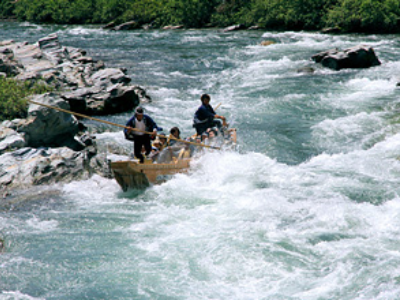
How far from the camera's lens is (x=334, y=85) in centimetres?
2062

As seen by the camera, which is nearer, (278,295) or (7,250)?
→ (278,295)

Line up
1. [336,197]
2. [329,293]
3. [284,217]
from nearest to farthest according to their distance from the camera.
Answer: [329,293] < [284,217] < [336,197]

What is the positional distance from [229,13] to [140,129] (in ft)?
123

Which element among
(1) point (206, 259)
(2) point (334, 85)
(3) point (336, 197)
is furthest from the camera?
(2) point (334, 85)

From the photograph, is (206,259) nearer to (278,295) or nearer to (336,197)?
(278,295)

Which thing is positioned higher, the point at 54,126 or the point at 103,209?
the point at 54,126

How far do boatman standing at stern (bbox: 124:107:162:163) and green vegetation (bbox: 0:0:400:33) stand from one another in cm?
2775

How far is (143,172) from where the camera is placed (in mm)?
11219

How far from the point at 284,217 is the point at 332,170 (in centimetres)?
315

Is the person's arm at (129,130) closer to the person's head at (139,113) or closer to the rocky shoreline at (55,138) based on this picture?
the person's head at (139,113)

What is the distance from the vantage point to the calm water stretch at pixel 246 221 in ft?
25.1

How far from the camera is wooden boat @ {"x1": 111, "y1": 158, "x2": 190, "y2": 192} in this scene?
433 inches

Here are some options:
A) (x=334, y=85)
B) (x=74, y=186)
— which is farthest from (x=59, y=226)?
(x=334, y=85)

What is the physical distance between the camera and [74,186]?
11719 millimetres
